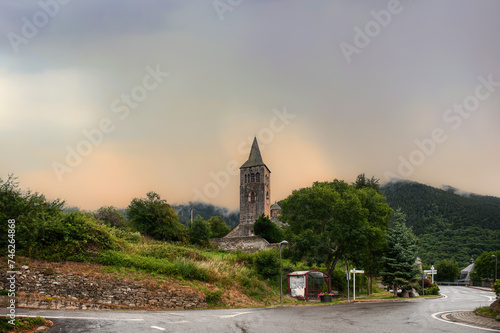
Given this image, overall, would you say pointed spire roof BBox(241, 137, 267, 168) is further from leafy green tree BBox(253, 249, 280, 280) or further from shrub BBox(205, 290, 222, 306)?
shrub BBox(205, 290, 222, 306)

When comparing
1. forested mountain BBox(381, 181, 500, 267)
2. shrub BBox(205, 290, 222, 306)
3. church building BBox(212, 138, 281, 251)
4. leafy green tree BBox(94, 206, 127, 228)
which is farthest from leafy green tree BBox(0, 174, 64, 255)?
forested mountain BBox(381, 181, 500, 267)

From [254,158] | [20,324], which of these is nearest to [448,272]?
[254,158]

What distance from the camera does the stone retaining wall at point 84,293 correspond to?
15766 millimetres

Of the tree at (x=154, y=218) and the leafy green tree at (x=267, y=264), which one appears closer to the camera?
the leafy green tree at (x=267, y=264)

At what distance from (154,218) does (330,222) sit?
18.3 m

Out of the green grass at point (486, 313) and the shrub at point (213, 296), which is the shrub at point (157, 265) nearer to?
the shrub at point (213, 296)

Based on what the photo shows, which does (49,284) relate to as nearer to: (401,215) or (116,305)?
(116,305)

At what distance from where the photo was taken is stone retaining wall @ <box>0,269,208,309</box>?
51.7 feet

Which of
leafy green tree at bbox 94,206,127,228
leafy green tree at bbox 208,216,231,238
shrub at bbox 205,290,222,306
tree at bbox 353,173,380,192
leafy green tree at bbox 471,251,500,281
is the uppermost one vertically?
tree at bbox 353,173,380,192

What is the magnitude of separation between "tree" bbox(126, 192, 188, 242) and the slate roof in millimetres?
52009

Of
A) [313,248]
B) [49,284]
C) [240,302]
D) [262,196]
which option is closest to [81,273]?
[49,284]

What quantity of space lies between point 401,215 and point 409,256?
4.31 m

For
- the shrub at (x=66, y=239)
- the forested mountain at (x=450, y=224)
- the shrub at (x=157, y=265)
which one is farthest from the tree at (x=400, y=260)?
the forested mountain at (x=450, y=224)

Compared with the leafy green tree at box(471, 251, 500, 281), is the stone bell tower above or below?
above
